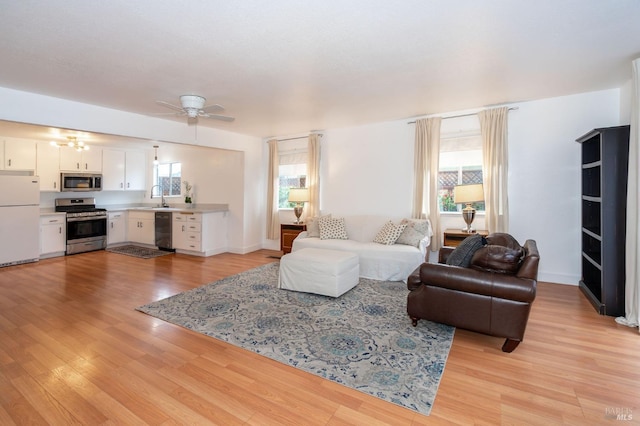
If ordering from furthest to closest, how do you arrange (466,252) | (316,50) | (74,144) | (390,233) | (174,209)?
(174,209) < (74,144) < (390,233) < (466,252) < (316,50)

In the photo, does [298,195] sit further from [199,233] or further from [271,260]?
[199,233]

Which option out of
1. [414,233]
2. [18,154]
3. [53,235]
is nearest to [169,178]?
[53,235]

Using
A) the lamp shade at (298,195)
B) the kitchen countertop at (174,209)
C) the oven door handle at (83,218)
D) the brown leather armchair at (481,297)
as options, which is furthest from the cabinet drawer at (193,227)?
the brown leather armchair at (481,297)

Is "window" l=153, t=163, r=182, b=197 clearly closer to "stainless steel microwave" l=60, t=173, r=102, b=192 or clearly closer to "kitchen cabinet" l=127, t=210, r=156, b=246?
"kitchen cabinet" l=127, t=210, r=156, b=246

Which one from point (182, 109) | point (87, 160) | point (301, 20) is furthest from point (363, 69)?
point (87, 160)

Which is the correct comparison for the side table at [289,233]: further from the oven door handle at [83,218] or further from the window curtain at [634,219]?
the window curtain at [634,219]

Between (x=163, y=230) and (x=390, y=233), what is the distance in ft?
16.2

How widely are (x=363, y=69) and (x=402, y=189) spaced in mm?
2601

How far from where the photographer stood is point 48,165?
6203 mm

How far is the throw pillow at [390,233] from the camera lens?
187 inches

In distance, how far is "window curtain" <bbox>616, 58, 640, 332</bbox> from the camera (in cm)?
286

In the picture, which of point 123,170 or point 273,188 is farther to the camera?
point 123,170

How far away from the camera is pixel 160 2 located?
2008mm

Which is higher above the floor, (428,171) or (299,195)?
(428,171)
